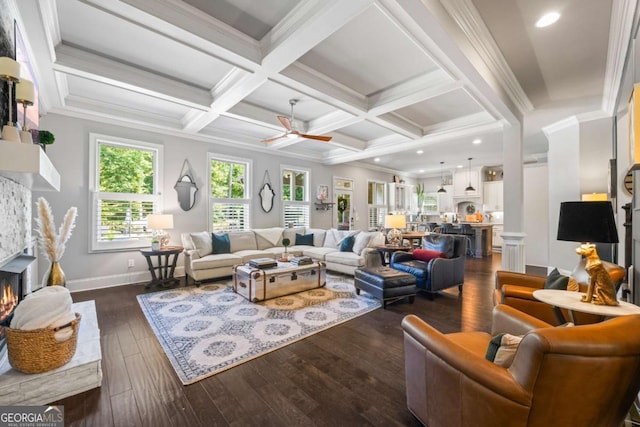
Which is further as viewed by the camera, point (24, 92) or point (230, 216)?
point (230, 216)

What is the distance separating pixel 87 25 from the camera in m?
2.56

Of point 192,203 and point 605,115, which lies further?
point 192,203

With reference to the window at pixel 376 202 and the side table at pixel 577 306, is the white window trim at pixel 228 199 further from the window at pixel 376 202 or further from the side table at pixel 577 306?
the side table at pixel 577 306

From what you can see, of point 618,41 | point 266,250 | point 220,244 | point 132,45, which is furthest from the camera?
point 266,250

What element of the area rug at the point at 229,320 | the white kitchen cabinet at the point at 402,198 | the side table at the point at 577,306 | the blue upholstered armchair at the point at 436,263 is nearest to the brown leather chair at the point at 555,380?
the side table at the point at 577,306

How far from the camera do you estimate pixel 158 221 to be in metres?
4.52

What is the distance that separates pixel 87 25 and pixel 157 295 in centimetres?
336

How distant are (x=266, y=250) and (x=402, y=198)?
698 cm

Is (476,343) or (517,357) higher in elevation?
(517,357)

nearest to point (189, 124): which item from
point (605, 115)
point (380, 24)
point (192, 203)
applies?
point (192, 203)

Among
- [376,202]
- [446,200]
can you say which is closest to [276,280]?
[376,202]

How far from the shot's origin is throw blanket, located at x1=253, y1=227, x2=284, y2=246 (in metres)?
6.09

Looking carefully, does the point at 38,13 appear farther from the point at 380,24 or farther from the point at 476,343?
the point at 476,343

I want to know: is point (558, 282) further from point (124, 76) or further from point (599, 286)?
point (124, 76)
